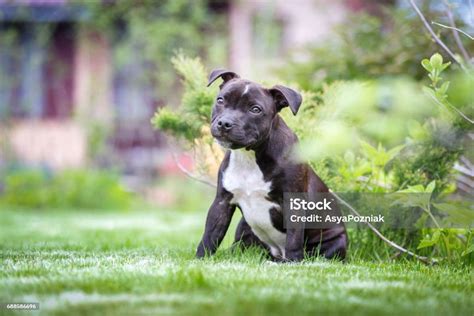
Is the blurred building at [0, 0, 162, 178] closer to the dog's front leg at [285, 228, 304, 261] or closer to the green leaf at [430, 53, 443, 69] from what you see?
the dog's front leg at [285, 228, 304, 261]

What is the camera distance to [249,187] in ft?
12.9

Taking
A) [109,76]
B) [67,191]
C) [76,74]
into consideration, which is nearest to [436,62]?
[67,191]

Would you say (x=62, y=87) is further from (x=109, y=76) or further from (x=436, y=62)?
(x=436, y=62)

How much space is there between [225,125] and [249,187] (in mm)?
455

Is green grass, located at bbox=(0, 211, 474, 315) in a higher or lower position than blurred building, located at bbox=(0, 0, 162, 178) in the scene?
lower

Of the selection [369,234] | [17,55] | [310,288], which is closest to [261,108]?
[310,288]

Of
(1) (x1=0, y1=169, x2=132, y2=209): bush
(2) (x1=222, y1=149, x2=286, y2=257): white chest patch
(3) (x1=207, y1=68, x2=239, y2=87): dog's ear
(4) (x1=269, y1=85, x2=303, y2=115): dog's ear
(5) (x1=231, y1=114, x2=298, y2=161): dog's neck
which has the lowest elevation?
(1) (x1=0, y1=169, x2=132, y2=209): bush

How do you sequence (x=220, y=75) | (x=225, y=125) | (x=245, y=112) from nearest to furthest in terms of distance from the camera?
(x=225, y=125) → (x=245, y=112) → (x=220, y=75)

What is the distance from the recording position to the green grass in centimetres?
265

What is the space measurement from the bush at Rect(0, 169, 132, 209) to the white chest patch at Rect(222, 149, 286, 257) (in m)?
7.46

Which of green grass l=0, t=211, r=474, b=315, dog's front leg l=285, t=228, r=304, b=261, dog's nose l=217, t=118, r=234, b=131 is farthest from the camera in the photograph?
dog's front leg l=285, t=228, r=304, b=261

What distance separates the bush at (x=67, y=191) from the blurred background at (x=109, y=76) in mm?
17

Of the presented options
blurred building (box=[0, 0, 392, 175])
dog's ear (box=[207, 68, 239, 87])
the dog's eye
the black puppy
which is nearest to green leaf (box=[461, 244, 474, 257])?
the black puppy

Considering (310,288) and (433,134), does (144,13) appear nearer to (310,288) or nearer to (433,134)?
(433,134)
